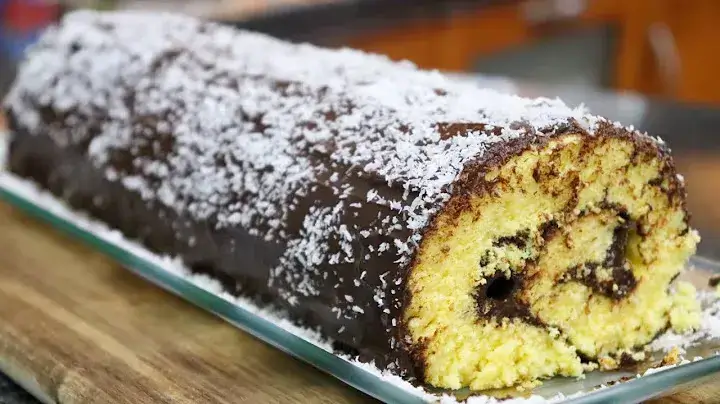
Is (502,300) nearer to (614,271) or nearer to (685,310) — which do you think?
(614,271)

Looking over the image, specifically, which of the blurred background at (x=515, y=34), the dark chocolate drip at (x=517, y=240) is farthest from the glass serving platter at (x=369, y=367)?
the blurred background at (x=515, y=34)

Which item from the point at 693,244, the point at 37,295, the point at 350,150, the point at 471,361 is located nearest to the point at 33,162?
the point at 37,295

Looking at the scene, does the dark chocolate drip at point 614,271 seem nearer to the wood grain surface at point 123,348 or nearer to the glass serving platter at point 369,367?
the glass serving platter at point 369,367

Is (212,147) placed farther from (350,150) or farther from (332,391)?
(332,391)

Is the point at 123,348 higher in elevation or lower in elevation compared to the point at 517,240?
lower

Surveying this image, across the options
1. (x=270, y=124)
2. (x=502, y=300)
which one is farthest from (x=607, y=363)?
(x=270, y=124)

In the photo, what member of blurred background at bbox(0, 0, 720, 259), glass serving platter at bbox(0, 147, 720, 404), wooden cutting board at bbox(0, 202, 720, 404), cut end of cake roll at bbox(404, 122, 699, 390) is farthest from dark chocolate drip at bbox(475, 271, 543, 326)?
blurred background at bbox(0, 0, 720, 259)
